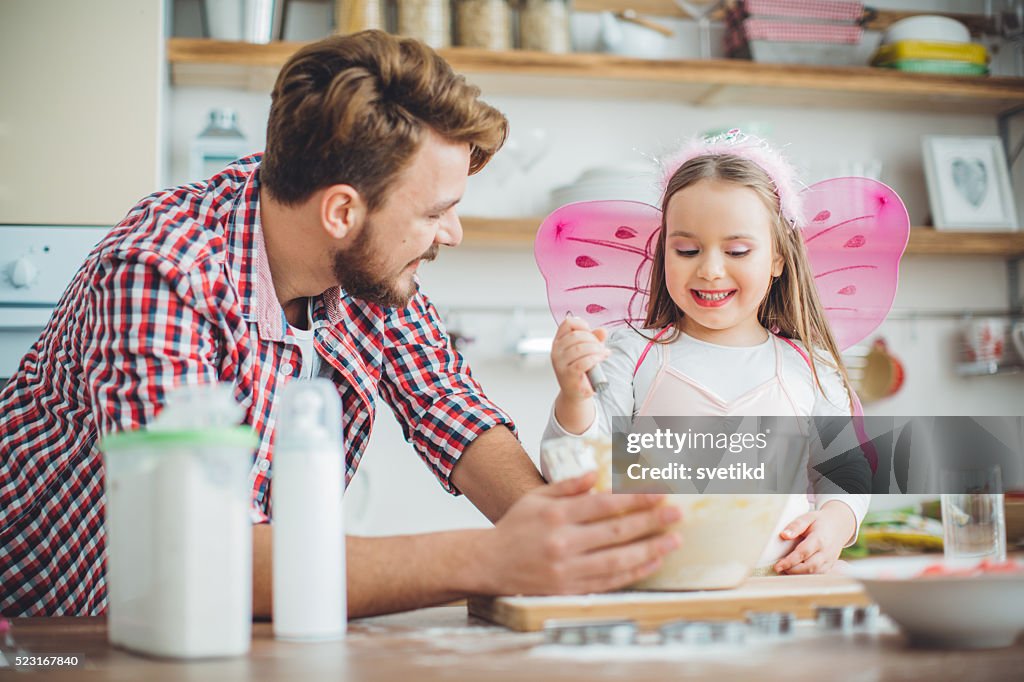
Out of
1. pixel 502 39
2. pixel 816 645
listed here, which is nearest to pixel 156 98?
pixel 502 39

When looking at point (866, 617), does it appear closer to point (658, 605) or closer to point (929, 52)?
point (658, 605)

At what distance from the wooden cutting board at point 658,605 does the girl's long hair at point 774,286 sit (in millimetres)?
746

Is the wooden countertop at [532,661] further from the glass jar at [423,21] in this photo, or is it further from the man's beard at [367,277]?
the glass jar at [423,21]

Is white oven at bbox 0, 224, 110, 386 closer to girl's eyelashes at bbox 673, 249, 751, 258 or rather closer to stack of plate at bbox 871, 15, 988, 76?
girl's eyelashes at bbox 673, 249, 751, 258

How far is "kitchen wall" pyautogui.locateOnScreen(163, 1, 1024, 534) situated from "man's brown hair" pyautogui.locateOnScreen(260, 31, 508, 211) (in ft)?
4.64

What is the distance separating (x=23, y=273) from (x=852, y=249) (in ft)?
5.61

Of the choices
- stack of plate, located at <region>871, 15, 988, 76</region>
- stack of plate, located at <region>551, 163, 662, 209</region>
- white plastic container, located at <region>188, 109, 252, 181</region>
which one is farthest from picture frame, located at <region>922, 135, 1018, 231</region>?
white plastic container, located at <region>188, 109, 252, 181</region>

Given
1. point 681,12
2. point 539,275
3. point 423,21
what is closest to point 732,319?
point 539,275

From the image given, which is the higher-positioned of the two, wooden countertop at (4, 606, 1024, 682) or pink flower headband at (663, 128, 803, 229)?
pink flower headband at (663, 128, 803, 229)

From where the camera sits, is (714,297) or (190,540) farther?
(714,297)

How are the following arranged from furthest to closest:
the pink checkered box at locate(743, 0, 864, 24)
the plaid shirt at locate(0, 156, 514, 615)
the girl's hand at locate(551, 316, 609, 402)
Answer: the pink checkered box at locate(743, 0, 864, 24) < the girl's hand at locate(551, 316, 609, 402) < the plaid shirt at locate(0, 156, 514, 615)

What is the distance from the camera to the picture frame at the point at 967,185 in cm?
303

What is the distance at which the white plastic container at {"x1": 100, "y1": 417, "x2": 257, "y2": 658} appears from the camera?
2.41 ft

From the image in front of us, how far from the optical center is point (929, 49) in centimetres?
297
